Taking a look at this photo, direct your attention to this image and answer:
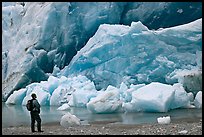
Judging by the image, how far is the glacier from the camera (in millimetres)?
14148

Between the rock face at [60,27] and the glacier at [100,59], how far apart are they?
0.17 ft

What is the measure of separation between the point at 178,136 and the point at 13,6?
69.3 ft

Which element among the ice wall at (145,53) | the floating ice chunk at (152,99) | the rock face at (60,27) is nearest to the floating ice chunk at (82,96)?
the ice wall at (145,53)

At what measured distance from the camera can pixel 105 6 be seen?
66.5ft

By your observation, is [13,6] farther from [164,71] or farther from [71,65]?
[164,71]

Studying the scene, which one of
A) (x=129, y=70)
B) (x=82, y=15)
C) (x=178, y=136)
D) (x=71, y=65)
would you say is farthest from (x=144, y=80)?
(x=178, y=136)

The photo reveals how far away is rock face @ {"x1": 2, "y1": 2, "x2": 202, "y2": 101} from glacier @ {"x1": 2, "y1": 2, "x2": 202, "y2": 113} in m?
0.05

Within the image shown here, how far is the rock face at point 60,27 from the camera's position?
19.9 metres

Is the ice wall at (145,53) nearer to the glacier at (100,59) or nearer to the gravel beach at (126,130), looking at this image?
the glacier at (100,59)

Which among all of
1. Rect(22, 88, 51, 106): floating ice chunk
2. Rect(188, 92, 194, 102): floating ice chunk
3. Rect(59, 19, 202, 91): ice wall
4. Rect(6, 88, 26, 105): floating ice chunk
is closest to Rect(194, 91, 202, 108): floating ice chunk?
Rect(188, 92, 194, 102): floating ice chunk

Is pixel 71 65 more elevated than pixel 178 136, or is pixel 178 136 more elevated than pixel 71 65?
pixel 71 65

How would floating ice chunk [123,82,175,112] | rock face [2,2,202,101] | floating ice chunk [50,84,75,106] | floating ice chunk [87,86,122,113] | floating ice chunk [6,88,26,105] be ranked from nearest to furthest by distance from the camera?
floating ice chunk [123,82,175,112], floating ice chunk [87,86,122,113], floating ice chunk [50,84,75,106], floating ice chunk [6,88,26,105], rock face [2,2,202,101]

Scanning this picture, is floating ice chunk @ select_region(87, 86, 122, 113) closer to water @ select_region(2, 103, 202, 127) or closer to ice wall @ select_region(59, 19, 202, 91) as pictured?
water @ select_region(2, 103, 202, 127)

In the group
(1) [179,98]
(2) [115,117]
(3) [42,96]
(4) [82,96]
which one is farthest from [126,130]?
(3) [42,96]
